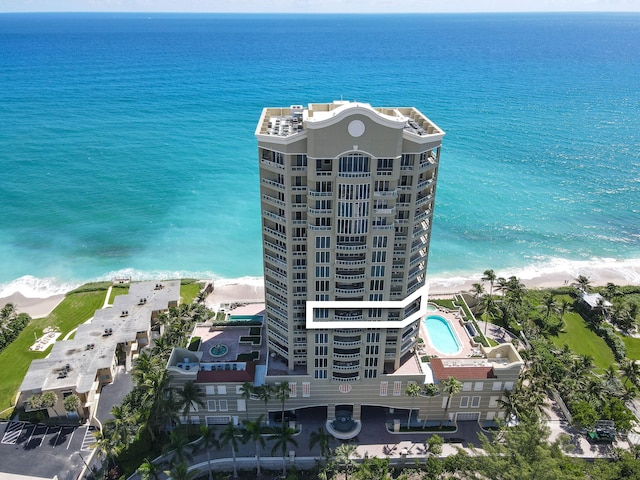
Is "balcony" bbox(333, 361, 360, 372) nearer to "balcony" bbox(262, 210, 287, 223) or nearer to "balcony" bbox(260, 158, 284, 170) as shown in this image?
"balcony" bbox(262, 210, 287, 223)

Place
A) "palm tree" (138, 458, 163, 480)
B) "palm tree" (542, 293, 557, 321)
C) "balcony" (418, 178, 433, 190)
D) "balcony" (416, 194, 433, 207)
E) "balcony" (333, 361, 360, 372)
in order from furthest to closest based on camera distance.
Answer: "palm tree" (542, 293, 557, 321), "balcony" (333, 361, 360, 372), "balcony" (416, 194, 433, 207), "balcony" (418, 178, 433, 190), "palm tree" (138, 458, 163, 480)

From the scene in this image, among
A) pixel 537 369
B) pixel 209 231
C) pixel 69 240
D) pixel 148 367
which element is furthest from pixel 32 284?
pixel 537 369

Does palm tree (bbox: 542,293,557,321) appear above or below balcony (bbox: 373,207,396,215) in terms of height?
below

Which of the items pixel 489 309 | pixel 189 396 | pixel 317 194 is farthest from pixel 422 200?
pixel 189 396

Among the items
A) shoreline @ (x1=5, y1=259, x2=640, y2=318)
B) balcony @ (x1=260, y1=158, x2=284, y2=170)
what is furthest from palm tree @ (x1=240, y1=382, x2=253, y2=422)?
shoreline @ (x1=5, y1=259, x2=640, y2=318)

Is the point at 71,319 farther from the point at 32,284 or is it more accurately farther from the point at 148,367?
the point at 148,367

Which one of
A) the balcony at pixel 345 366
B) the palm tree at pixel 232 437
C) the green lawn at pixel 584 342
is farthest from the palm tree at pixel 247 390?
the green lawn at pixel 584 342
